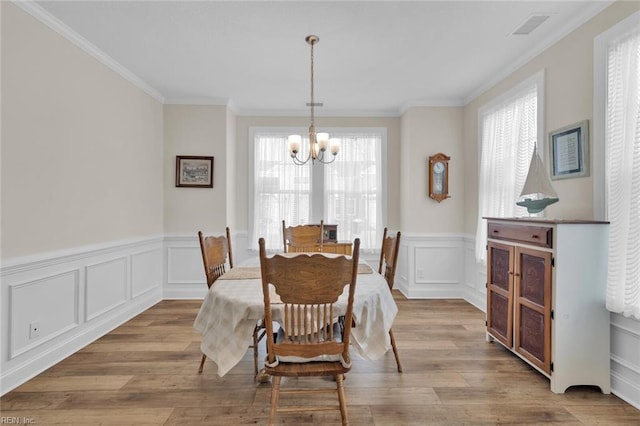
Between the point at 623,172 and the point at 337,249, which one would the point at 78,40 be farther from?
the point at 623,172

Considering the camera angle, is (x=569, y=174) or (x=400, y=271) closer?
(x=569, y=174)

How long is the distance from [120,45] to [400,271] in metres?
4.38

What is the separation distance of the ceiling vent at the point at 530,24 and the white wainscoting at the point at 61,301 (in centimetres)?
414

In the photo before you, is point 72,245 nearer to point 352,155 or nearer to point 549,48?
point 352,155

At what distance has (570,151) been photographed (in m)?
2.73

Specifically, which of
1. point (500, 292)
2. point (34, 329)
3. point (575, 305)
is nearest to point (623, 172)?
point (575, 305)

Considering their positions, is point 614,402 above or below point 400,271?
below

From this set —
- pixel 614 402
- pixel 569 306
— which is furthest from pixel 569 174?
pixel 614 402

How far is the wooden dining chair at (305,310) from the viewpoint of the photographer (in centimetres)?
167

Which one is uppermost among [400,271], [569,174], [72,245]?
[569,174]

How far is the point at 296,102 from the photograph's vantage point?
186 inches

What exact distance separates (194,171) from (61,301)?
2.30m

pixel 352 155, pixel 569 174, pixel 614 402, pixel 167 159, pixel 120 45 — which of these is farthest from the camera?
pixel 352 155

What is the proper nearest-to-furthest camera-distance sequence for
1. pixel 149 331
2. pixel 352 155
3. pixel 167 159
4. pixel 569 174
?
pixel 569 174 < pixel 149 331 < pixel 167 159 < pixel 352 155
